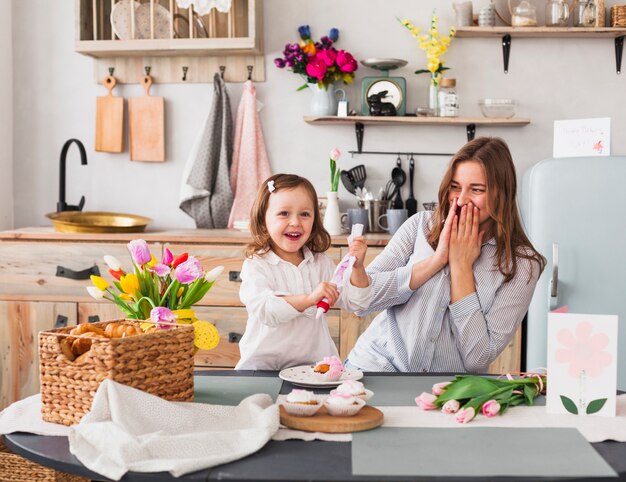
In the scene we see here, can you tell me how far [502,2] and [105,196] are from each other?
2.04 m

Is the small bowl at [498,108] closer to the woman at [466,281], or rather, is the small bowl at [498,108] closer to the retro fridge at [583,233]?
the retro fridge at [583,233]

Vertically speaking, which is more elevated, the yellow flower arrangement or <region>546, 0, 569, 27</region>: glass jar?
<region>546, 0, 569, 27</region>: glass jar

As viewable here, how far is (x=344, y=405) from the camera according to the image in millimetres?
1366

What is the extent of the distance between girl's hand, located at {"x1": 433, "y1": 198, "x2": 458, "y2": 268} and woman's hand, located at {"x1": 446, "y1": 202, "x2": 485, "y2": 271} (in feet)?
0.03

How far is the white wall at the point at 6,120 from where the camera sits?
12.3ft

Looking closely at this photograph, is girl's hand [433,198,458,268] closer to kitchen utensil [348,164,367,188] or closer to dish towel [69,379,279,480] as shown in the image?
dish towel [69,379,279,480]

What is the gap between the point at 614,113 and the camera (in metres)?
3.58

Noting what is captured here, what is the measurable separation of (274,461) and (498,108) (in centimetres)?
260

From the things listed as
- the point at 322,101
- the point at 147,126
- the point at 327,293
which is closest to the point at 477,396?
the point at 327,293

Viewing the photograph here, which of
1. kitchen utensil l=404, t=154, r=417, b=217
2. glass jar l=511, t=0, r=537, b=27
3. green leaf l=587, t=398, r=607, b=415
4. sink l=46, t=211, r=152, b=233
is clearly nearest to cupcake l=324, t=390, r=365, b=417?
green leaf l=587, t=398, r=607, b=415

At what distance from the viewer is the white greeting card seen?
287 cm

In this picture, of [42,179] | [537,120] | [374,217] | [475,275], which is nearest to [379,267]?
[475,275]

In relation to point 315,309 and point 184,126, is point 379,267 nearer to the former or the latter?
point 315,309

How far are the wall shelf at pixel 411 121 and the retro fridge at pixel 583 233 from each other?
2.35 feet
